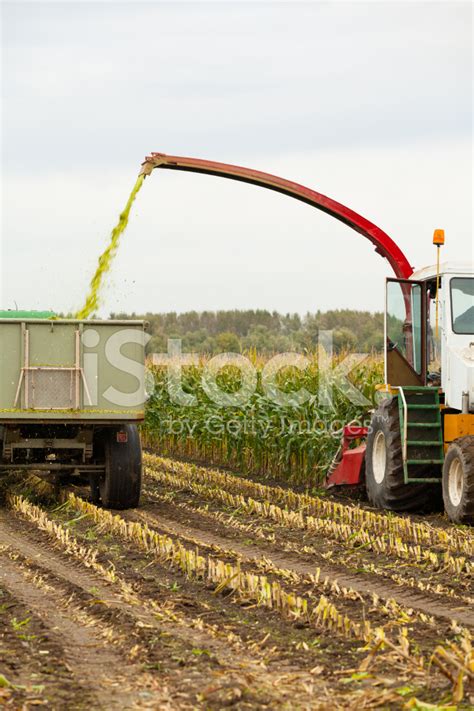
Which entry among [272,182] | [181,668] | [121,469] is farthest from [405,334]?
[181,668]

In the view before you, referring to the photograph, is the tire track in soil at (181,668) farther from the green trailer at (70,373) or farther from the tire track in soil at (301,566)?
the green trailer at (70,373)

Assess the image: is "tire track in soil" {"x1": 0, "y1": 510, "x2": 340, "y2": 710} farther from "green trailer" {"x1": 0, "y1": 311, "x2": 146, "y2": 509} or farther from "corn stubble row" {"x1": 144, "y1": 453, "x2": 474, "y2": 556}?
"green trailer" {"x1": 0, "y1": 311, "x2": 146, "y2": 509}

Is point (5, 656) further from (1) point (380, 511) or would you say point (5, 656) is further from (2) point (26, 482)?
(2) point (26, 482)

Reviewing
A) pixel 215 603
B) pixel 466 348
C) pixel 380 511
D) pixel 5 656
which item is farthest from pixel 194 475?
pixel 5 656

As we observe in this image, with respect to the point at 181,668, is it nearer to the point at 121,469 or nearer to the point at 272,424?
the point at 121,469

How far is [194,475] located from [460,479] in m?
6.08

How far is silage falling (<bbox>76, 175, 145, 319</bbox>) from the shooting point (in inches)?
549

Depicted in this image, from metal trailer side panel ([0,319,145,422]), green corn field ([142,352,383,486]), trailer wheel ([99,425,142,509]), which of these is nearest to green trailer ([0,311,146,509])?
metal trailer side panel ([0,319,145,422])

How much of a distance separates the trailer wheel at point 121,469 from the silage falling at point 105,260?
213 centimetres

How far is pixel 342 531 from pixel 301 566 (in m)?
1.63

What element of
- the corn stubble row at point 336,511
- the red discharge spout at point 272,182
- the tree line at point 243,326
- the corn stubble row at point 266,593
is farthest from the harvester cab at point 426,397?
the tree line at point 243,326

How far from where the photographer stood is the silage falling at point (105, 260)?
45.7ft

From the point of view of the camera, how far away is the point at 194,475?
16188 mm

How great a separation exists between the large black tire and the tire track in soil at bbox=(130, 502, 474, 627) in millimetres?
1970
